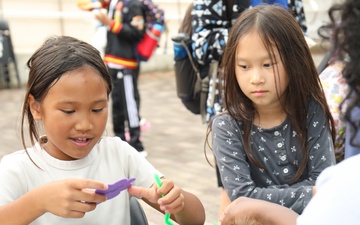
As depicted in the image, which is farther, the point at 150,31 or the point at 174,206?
the point at 150,31

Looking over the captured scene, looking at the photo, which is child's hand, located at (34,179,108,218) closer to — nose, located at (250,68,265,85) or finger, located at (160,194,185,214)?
finger, located at (160,194,185,214)

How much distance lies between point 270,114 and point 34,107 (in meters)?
0.85

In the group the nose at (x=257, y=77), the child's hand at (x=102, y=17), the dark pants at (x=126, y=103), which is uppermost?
the nose at (x=257, y=77)

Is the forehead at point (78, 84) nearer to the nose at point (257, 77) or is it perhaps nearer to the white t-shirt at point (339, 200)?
the nose at point (257, 77)

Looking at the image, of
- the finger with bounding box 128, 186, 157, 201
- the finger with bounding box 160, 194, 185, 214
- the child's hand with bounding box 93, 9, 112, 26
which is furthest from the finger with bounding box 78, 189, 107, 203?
Result: the child's hand with bounding box 93, 9, 112, 26

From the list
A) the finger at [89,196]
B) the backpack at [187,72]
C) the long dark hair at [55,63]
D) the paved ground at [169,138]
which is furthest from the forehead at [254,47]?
the paved ground at [169,138]

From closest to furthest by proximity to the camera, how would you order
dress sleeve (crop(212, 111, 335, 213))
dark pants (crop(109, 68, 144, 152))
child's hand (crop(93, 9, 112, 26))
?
dress sleeve (crop(212, 111, 335, 213))
child's hand (crop(93, 9, 112, 26))
dark pants (crop(109, 68, 144, 152))

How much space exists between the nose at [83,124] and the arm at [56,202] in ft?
0.77

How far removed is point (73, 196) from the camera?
183 cm

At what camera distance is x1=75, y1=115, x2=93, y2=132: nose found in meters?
2.06

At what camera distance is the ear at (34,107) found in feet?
7.18

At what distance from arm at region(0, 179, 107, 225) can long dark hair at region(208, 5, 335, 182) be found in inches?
30.0

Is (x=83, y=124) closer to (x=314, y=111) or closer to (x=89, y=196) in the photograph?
(x=89, y=196)

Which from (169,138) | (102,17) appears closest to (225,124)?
(102,17)
